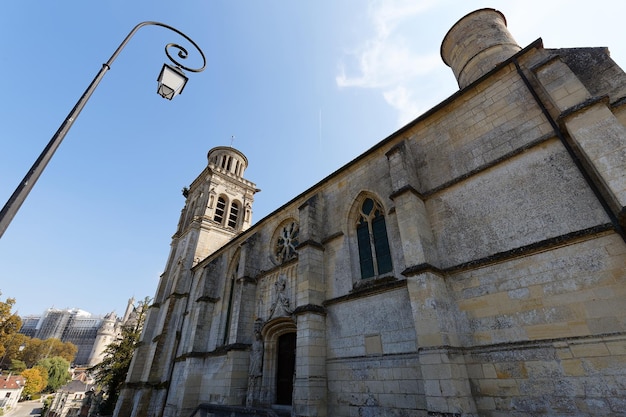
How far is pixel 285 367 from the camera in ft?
31.9

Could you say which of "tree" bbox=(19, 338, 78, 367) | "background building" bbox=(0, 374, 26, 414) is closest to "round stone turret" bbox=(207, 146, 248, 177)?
"background building" bbox=(0, 374, 26, 414)

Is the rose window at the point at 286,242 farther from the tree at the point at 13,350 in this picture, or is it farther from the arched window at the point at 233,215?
the tree at the point at 13,350

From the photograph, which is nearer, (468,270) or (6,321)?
(468,270)

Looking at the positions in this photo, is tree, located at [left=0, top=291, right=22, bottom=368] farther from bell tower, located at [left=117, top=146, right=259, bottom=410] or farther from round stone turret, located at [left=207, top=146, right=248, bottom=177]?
round stone turret, located at [left=207, top=146, right=248, bottom=177]

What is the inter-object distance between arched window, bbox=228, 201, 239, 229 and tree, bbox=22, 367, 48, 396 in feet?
171

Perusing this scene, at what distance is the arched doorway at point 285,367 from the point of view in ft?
30.5

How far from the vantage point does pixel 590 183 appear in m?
4.94

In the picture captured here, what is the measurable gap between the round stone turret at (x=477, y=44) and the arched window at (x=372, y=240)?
24.1ft

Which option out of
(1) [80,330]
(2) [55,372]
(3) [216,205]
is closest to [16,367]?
(2) [55,372]

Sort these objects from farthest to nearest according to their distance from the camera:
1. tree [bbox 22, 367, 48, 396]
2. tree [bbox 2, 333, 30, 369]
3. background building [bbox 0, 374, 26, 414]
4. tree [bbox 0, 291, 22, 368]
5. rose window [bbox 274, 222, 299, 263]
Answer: tree [bbox 22, 367, 48, 396] → tree [bbox 2, 333, 30, 369] → background building [bbox 0, 374, 26, 414] → tree [bbox 0, 291, 22, 368] → rose window [bbox 274, 222, 299, 263]

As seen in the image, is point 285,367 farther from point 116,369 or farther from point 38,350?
point 38,350

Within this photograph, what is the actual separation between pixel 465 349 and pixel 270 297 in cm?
731

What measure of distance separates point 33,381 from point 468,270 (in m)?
68.3

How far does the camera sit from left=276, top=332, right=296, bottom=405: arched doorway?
9289 mm
